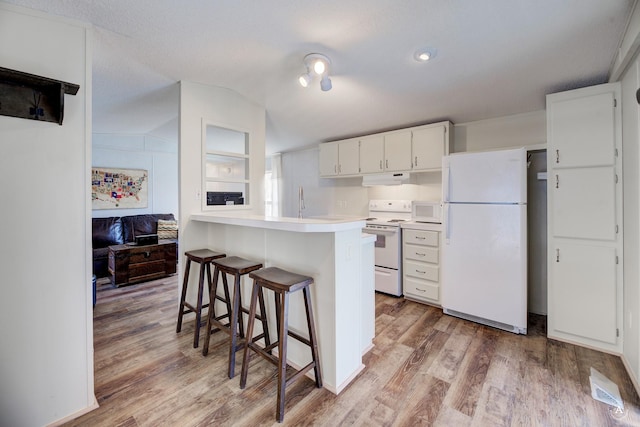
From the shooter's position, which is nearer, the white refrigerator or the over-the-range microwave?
the white refrigerator

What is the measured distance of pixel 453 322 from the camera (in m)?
2.78

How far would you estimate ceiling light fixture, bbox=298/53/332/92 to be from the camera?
1.99m

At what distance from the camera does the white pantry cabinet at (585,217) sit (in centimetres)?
212

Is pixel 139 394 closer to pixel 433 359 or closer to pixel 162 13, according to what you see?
pixel 433 359

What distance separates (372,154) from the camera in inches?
152

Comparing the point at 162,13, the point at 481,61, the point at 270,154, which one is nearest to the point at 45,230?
the point at 162,13

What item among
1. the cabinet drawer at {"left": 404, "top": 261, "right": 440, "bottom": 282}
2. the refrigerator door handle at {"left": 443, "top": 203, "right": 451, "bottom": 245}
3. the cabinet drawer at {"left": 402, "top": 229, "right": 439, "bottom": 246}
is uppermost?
the refrigerator door handle at {"left": 443, "top": 203, "right": 451, "bottom": 245}

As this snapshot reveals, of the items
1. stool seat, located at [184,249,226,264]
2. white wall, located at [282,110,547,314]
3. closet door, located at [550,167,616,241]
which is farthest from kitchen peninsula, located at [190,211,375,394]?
white wall, located at [282,110,547,314]

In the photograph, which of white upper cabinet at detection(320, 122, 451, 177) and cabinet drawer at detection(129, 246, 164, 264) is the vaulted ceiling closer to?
white upper cabinet at detection(320, 122, 451, 177)

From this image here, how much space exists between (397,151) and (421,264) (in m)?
1.46

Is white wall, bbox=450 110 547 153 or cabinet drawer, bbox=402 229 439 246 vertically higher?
white wall, bbox=450 110 547 153

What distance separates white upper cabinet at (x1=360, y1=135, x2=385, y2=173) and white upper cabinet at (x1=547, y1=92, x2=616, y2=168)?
181 cm

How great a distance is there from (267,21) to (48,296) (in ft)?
6.52

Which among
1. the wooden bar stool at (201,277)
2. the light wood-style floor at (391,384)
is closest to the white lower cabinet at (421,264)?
the light wood-style floor at (391,384)
